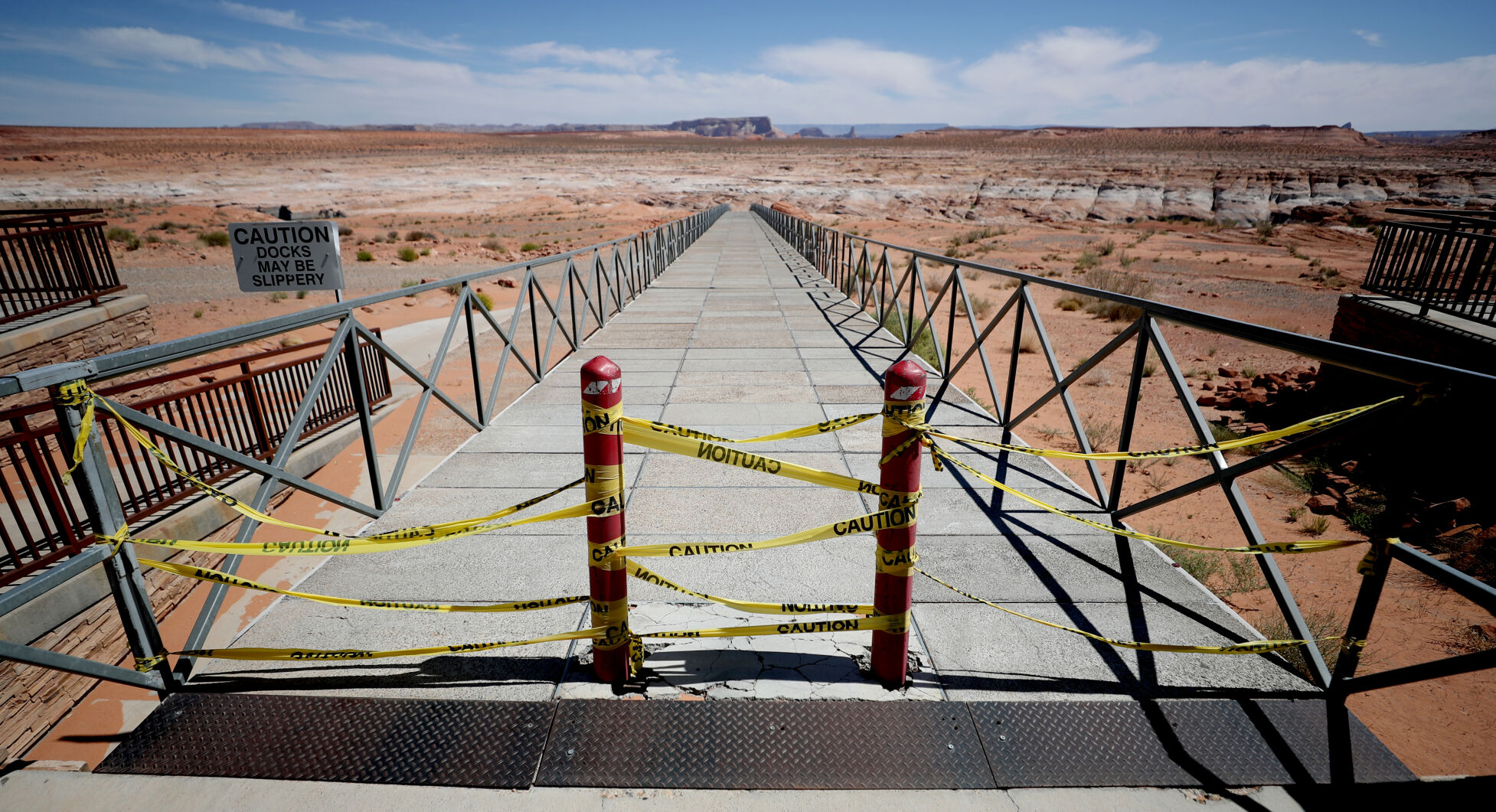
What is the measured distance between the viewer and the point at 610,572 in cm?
249

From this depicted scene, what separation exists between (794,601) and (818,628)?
67 centimetres

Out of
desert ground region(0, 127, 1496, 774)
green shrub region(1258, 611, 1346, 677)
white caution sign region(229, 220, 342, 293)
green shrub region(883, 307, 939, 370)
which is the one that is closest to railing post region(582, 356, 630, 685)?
green shrub region(1258, 611, 1346, 677)

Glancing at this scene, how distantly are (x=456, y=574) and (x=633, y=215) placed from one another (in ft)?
140

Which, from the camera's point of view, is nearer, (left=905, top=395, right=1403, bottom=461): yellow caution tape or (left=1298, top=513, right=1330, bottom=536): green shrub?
(left=905, top=395, right=1403, bottom=461): yellow caution tape

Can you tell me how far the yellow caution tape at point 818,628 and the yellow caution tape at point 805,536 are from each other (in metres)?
0.35

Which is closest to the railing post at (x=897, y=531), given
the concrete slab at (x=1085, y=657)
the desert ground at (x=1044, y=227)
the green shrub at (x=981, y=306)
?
the concrete slab at (x=1085, y=657)

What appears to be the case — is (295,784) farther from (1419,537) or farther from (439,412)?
(1419,537)

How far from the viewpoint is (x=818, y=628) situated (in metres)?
2.65

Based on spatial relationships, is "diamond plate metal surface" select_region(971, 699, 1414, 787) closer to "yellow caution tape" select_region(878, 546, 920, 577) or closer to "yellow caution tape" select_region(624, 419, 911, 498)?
"yellow caution tape" select_region(878, 546, 920, 577)

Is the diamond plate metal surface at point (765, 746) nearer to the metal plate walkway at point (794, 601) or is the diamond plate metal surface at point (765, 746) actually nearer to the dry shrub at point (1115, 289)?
the metal plate walkway at point (794, 601)

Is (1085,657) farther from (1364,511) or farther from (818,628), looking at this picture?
(1364,511)

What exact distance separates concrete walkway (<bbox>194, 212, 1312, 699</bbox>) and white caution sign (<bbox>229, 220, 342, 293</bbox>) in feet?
7.72

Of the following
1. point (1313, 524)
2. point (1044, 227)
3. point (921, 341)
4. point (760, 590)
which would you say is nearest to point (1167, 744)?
point (760, 590)

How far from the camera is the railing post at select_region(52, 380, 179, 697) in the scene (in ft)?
7.46
